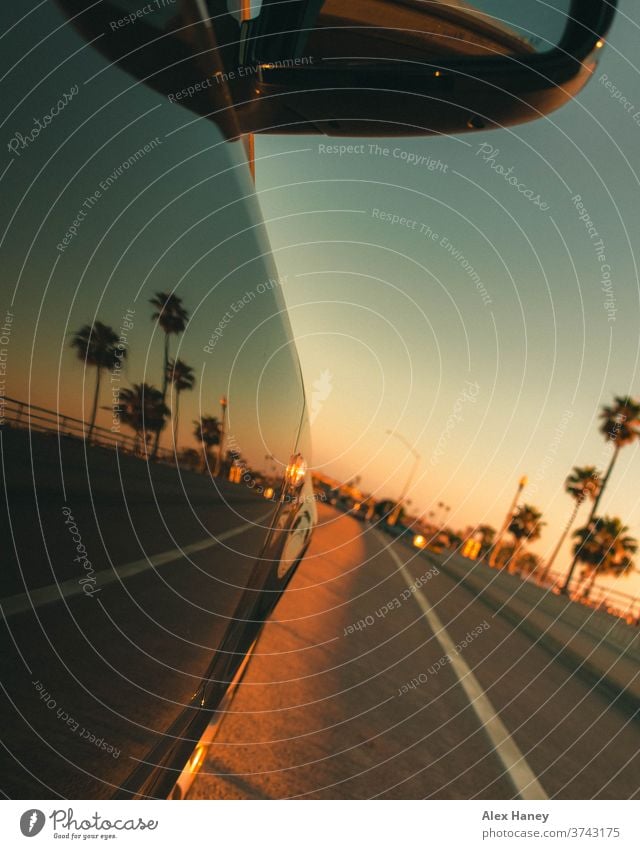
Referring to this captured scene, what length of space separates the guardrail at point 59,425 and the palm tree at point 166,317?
75 millimetres

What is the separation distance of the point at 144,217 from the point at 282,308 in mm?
657

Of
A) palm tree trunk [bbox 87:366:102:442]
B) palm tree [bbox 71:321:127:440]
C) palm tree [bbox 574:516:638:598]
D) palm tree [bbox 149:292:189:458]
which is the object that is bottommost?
palm tree trunk [bbox 87:366:102:442]

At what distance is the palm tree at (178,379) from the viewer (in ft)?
3.70

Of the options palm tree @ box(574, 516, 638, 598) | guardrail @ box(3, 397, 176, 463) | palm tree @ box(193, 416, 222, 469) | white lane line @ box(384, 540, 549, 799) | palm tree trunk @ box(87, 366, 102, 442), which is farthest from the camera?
palm tree @ box(574, 516, 638, 598)

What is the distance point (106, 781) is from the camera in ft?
4.06

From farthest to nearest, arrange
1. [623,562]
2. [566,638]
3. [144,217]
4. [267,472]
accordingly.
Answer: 1. [623,562]
2. [566,638]
3. [267,472]
4. [144,217]

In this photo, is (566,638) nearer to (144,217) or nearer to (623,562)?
(144,217)

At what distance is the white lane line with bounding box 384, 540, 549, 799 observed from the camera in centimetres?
411

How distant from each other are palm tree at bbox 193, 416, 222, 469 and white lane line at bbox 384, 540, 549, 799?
3.35 metres

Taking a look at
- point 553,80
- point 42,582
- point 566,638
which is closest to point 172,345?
point 42,582

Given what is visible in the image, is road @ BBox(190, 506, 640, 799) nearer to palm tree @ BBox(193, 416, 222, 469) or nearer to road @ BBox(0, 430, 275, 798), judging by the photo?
road @ BBox(0, 430, 275, 798)

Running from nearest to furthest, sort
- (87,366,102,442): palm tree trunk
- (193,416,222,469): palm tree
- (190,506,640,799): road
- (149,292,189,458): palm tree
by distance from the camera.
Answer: (87,366,102,442): palm tree trunk → (149,292,189,458): palm tree → (193,416,222,469): palm tree → (190,506,640,799): road

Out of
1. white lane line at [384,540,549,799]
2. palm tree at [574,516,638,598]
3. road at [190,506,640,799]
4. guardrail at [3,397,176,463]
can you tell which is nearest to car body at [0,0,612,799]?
guardrail at [3,397,176,463]
